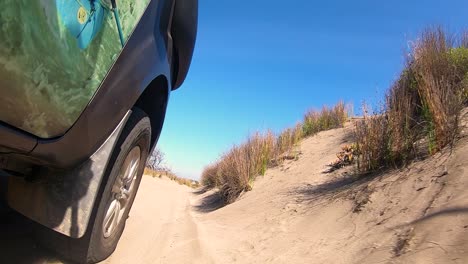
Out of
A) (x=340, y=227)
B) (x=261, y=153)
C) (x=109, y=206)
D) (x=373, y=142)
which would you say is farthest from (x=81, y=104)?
(x=261, y=153)

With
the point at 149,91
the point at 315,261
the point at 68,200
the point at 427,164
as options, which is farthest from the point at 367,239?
the point at 68,200

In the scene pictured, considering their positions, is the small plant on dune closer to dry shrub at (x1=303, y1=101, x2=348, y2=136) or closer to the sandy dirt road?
the sandy dirt road

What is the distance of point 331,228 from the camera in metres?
3.88

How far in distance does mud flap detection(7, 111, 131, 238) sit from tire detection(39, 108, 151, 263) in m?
0.14

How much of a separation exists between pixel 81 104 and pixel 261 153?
6.81 m

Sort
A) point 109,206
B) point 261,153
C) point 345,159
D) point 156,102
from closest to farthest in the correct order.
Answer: point 109,206 → point 156,102 → point 345,159 → point 261,153

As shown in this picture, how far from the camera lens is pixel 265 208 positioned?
5570 millimetres

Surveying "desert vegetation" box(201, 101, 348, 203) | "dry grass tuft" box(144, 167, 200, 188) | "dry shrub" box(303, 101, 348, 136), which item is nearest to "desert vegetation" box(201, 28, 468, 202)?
"desert vegetation" box(201, 101, 348, 203)

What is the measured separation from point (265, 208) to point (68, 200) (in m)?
3.61

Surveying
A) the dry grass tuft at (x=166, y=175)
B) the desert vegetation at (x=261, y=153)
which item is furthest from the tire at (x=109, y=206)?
the dry grass tuft at (x=166, y=175)

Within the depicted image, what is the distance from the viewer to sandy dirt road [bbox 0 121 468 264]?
2896 mm

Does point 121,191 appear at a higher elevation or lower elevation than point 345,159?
higher

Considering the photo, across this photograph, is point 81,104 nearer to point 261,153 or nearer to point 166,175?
A: point 261,153

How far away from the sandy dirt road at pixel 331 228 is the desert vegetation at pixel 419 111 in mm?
232
